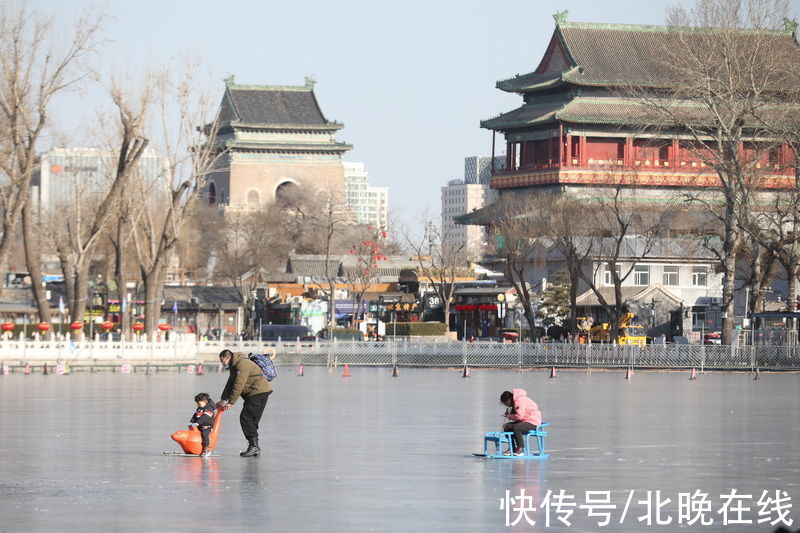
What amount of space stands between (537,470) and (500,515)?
356cm

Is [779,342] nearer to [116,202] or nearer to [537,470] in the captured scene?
[116,202]

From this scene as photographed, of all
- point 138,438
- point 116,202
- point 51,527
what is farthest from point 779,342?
point 51,527

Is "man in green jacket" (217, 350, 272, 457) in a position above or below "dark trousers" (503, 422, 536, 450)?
above

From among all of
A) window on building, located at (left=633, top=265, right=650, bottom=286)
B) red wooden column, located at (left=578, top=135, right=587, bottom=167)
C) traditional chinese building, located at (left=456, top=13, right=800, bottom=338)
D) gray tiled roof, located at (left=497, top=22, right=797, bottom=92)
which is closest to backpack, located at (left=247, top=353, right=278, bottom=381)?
window on building, located at (left=633, top=265, right=650, bottom=286)

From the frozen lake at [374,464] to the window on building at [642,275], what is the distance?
37.0m

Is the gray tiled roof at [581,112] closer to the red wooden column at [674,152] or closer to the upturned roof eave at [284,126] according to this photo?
the red wooden column at [674,152]

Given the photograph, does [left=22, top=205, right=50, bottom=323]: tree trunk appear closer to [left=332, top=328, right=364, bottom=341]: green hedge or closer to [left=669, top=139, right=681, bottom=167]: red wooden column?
[left=332, top=328, right=364, bottom=341]: green hedge

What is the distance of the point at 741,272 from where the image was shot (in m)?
67.4

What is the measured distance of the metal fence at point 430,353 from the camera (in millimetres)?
48781

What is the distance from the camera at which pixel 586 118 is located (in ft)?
277

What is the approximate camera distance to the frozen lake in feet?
40.8

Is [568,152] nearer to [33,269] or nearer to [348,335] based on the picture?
[348,335]

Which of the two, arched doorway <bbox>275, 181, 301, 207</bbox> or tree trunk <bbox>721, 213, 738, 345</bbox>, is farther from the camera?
arched doorway <bbox>275, 181, 301, 207</bbox>

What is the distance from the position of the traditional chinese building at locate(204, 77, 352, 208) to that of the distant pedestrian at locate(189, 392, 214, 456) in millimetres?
101481
